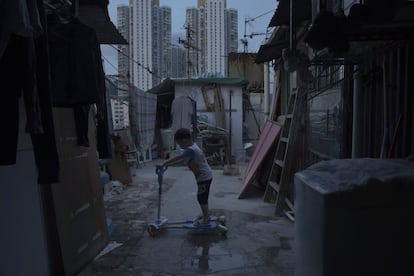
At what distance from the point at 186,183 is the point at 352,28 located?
6923 mm

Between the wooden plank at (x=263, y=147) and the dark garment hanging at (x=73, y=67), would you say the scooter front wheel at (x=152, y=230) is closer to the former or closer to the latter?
the dark garment hanging at (x=73, y=67)

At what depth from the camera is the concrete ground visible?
4.18 meters

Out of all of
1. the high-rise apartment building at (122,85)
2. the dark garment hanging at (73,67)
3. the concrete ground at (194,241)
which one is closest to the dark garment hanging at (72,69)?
the dark garment hanging at (73,67)

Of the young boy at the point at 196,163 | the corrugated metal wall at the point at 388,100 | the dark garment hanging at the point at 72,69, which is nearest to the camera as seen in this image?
the dark garment hanging at the point at 72,69

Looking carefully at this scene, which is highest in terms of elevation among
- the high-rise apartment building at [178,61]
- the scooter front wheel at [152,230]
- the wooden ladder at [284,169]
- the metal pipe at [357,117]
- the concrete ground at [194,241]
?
the high-rise apartment building at [178,61]

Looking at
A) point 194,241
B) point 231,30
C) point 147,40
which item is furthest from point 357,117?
point 231,30

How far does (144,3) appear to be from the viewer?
1919 centimetres

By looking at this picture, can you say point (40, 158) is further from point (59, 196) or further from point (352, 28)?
point (352, 28)

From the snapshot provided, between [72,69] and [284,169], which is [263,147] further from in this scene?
[72,69]

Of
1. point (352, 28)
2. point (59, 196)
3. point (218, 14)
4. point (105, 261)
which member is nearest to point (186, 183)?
point (105, 261)

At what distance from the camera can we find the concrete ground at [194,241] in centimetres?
418

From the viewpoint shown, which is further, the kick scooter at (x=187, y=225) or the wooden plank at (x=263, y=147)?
the wooden plank at (x=263, y=147)

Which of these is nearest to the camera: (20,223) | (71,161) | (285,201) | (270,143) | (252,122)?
(20,223)

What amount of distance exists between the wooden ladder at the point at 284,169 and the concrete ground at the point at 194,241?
0.67 ft
